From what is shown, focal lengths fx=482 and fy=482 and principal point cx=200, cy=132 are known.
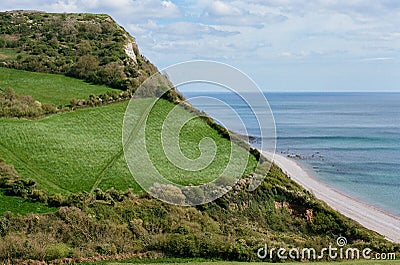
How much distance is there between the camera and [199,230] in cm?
2225

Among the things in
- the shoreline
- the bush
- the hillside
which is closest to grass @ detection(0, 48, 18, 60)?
the hillside

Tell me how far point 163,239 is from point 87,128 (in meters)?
14.2

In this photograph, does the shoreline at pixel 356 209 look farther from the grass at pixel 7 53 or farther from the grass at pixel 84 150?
the grass at pixel 7 53

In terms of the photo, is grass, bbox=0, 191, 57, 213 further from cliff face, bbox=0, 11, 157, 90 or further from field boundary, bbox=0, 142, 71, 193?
cliff face, bbox=0, 11, 157, 90

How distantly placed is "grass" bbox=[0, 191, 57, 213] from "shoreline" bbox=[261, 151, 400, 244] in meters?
→ 22.8

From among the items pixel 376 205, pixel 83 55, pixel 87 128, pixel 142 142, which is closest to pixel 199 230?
pixel 142 142

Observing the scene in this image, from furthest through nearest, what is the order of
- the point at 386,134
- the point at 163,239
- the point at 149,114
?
the point at 386,134 → the point at 149,114 → the point at 163,239

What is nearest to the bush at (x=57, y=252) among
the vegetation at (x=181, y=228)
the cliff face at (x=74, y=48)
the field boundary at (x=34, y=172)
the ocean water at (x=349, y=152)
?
the vegetation at (x=181, y=228)

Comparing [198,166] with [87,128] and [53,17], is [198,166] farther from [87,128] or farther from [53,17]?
[53,17]

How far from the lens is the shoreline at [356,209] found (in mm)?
34431

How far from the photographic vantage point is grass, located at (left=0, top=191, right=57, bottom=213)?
20.1m

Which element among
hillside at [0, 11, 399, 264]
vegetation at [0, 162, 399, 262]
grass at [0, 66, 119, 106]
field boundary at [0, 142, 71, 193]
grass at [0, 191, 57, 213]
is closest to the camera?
vegetation at [0, 162, 399, 262]

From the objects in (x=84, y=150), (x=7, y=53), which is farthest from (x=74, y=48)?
(x=84, y=150)

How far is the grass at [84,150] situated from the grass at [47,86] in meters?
3.44
